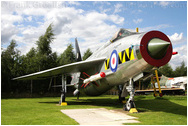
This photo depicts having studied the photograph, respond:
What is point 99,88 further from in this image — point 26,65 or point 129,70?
point 26,65

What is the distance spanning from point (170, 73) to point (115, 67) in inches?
2046

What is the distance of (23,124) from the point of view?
582cm

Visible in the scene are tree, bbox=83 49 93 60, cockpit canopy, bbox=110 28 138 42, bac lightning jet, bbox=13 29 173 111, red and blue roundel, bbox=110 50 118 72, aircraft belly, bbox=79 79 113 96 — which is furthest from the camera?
tree, bbox=83 49 93 60

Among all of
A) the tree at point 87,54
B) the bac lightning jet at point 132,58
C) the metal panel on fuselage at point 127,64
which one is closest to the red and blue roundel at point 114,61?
the bac lightning jet at point 132,58

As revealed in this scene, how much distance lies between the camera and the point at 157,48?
23.2 feet

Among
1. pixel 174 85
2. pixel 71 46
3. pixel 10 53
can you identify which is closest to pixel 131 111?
pixel 174 85

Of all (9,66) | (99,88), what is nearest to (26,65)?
(9,66)

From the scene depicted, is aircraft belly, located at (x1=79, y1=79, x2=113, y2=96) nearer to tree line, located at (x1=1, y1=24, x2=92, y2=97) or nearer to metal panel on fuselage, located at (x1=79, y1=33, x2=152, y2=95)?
metal panel on fuselage, located at (x1=79, y1=33, x2=152, y2=95)

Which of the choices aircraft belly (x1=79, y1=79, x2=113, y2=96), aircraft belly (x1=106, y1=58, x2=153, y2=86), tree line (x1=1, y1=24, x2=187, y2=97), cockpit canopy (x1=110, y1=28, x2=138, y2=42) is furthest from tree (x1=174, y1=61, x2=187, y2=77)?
aircraft belly (x1=106, y1=58, x2=153, y2=86)

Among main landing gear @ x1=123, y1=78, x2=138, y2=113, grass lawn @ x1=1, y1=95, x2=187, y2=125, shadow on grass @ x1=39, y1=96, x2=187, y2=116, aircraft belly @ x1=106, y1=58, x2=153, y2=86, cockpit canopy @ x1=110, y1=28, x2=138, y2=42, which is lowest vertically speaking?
shadow on grass @ x1=39, y1=96, x2=187, y2=116

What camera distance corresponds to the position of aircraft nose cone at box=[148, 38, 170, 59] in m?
6.95

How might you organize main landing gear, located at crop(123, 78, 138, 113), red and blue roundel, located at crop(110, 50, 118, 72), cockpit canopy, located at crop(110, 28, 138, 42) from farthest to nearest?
cockpit canopy, located at crop(110, 28, 138, 42) < red and blue roundel, located at crop(110, 50, 118, 72) < main landing gear, located at crop(123, 78, 138, 113)

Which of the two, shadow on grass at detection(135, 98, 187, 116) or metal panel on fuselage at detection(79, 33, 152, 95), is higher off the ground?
metal panel on fuselage at detection(79, 33, 152, 95)

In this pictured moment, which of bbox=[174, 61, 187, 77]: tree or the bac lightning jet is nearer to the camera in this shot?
the bac lightning jet
